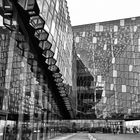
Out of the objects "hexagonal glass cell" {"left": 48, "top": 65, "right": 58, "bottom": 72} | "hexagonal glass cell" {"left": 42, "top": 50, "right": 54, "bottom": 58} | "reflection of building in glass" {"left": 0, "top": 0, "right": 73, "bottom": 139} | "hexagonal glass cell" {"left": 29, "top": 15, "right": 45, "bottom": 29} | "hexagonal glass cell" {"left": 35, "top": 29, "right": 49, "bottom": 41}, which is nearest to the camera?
"reflection of building in glass" {"left": 0, "top": 0, "right": 73, "bottom": 139}

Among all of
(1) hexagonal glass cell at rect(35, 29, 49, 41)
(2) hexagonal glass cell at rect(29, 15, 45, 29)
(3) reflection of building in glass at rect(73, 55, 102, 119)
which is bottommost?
(3) reflection of building in glass at rect(73, 55, 102, 119)

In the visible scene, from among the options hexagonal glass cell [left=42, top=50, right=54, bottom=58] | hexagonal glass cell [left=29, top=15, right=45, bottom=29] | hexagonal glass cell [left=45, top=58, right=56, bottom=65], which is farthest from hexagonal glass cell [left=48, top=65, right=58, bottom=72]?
hexagonal glass cell [left=29, top=15, right=45, bottom=29]

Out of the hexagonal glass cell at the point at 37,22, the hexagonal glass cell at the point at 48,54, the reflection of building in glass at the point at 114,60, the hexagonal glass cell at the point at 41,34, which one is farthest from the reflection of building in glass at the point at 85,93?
the hexagonal glass cell at the point at 37,22

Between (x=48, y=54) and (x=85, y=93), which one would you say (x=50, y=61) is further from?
(x=85, y=93)

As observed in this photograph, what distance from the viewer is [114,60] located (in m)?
62.4

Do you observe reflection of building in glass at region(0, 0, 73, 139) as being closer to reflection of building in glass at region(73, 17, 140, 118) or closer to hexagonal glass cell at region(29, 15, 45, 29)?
Result: hexagonal glass cell at region(29, 15, 45, 29)

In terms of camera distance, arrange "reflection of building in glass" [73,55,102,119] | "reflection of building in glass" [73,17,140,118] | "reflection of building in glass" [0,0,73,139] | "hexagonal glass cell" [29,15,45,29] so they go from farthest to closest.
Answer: "reflection of building in glass" [73,55,102,119]
"reflection of building in glass" [73,17,140,118]
"hexagonal glass cell" [29,15,45,29]
"reflection of building in glass" [0,0,73,139]

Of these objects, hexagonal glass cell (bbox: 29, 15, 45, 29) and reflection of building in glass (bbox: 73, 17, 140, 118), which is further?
reflection of building in glass (bbox: 73, 17, 140, 118)

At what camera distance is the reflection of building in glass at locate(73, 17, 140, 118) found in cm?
6006

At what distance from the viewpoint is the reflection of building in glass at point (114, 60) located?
60.1m

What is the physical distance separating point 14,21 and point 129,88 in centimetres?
5412

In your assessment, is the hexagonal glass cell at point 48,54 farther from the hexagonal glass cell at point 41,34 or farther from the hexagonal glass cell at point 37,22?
the hexagonal glass cell at point 37,22

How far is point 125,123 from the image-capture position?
6053 cm

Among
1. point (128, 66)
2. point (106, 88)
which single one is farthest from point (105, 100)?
point (128, 66)
